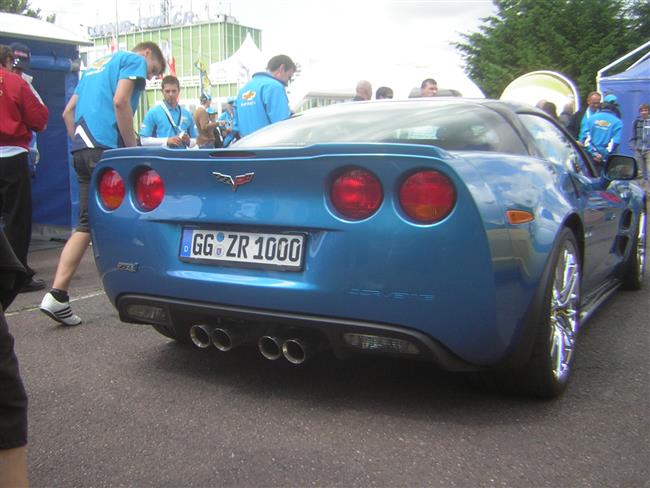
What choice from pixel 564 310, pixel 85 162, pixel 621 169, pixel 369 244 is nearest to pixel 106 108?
pixel 85 162

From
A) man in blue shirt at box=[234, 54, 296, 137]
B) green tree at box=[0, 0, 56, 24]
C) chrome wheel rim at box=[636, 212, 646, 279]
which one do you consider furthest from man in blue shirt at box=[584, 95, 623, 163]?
green tree at box=[0, 0, 56, 24]

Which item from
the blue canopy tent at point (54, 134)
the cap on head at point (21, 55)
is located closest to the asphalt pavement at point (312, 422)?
the cap on head at point (21, 55)

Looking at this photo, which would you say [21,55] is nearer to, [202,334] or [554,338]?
[202,334]

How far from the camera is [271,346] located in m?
2.62

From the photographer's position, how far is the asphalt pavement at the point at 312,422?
2.08 m

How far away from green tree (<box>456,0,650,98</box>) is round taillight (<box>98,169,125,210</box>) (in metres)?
30.4

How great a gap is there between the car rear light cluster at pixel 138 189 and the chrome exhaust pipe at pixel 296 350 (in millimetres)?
792

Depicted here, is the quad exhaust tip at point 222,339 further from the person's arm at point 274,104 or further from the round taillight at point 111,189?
the person's arm at point 274,104

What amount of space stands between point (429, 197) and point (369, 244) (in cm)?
26

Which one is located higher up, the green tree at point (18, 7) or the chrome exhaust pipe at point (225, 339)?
the green tree at point (18, 7)

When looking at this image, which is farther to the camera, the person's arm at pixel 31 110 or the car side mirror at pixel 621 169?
the person's arm at pixel 31 110

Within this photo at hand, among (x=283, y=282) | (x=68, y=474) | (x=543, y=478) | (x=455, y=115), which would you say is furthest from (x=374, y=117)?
(x=68, y=474)

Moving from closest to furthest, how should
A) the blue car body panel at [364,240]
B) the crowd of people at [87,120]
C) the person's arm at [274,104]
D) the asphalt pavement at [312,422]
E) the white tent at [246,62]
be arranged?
the asphalt pavement at [312,422]
the blue car body panel at [364,240]
the crowd of people at [87,120]
the person's arm at [274,104]
the white tent at [246,62]

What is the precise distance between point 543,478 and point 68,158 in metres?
6.87
